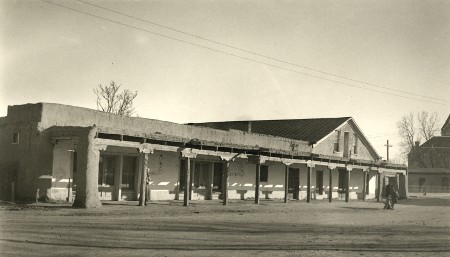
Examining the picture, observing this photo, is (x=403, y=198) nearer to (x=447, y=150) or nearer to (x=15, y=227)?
(x=15, y=227)

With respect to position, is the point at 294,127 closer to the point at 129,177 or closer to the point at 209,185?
the point at 209,185

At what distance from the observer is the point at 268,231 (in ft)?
44.8

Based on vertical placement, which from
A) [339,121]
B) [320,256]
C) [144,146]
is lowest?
[320,256]

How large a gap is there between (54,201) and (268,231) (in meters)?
9.26

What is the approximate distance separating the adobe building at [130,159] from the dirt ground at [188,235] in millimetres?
1946

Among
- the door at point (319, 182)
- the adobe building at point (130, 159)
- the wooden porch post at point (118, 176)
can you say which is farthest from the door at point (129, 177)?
the door at point (319, 182)


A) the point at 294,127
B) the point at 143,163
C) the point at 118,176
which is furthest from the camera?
the point at 294,127

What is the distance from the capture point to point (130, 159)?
75.5 feet

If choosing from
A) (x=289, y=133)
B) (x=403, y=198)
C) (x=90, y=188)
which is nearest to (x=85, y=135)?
(x=90, y=188)

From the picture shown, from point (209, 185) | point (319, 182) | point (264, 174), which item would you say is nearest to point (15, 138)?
point (209, 185)

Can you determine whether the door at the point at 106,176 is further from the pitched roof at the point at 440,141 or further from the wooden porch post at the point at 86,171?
the pitched roof at the point at 440,141

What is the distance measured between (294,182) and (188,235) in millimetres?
22367

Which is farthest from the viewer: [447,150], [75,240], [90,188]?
[447,150]

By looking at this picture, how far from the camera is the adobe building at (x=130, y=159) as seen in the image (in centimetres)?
1838
